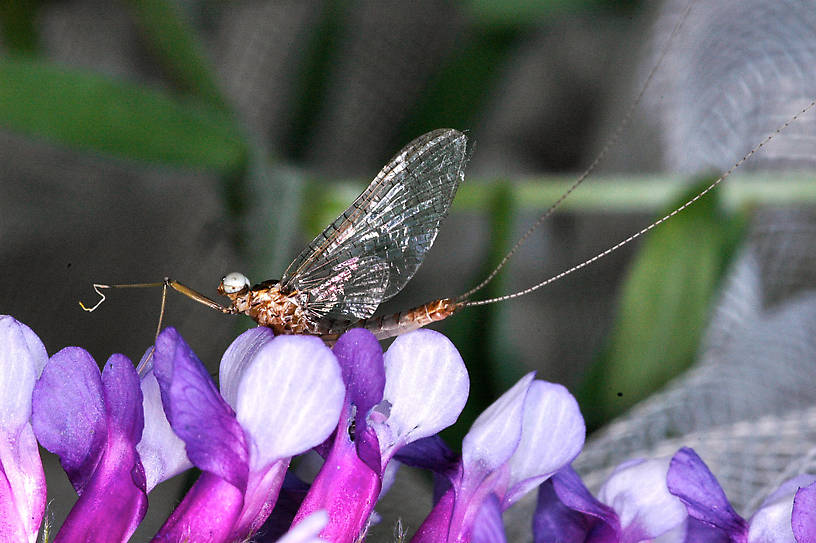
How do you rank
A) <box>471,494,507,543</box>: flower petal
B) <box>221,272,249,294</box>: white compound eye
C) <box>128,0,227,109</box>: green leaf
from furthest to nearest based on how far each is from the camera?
<box>128,0,227,109</box>: green leaf < <box>221,272,249,294</box>: white compound eye < <box>471,494,507,543</box>: flower petal

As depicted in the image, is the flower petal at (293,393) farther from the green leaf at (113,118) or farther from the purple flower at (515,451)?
the green leaf at (113,118)

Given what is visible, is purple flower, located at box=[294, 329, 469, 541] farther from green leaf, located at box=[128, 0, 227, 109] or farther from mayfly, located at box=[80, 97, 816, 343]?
green leaf, located at box=[128, 0, 227, 109]

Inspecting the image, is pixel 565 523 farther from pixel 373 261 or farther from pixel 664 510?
pixel 373 261

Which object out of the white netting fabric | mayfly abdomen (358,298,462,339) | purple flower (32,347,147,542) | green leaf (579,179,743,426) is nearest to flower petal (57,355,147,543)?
purple flower (32,347,147,542)

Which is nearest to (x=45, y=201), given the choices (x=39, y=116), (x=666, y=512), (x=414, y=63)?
(x=39, y=116)

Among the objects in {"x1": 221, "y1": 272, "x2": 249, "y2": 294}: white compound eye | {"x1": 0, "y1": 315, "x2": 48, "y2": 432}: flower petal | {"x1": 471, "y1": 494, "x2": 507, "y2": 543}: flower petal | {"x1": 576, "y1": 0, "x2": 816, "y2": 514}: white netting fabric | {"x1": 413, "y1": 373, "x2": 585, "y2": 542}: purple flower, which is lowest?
{"x1": 576, "y1": 0, "x2": 816, "y2": 514}: white netting fabric

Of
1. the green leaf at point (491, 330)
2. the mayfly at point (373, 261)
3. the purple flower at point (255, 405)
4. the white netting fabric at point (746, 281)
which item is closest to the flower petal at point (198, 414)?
the purple flower at point (255, 405)

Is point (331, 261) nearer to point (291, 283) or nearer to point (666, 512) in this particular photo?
point (291, 283)
